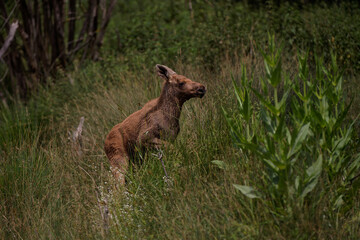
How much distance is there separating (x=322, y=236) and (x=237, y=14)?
6.53 meters

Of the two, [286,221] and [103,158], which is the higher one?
[286,221]

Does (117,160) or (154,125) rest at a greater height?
(154,125)

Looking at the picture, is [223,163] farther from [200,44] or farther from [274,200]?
[200,44]

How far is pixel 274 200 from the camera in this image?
12.2 feet

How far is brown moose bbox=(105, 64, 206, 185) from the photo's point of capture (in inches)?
191

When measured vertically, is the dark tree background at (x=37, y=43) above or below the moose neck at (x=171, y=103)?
below

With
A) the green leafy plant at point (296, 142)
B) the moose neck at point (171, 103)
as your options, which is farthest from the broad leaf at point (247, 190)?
the moose neck at point (171, 103)

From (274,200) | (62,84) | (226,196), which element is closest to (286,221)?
(274,200)

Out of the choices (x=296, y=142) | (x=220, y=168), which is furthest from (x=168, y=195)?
(x=296, y=142)

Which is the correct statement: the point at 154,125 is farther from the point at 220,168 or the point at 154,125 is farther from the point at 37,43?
the point at 37,43

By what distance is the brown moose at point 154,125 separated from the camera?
4.84m

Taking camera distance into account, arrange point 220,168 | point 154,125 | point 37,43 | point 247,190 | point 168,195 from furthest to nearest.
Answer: point 37,43 → point 154,125 → point 220,168 → point 168,195 → point 247,190

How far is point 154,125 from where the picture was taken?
485cm

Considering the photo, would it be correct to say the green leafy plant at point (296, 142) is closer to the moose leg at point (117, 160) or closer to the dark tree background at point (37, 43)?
the moose leg at point (117, 160)
